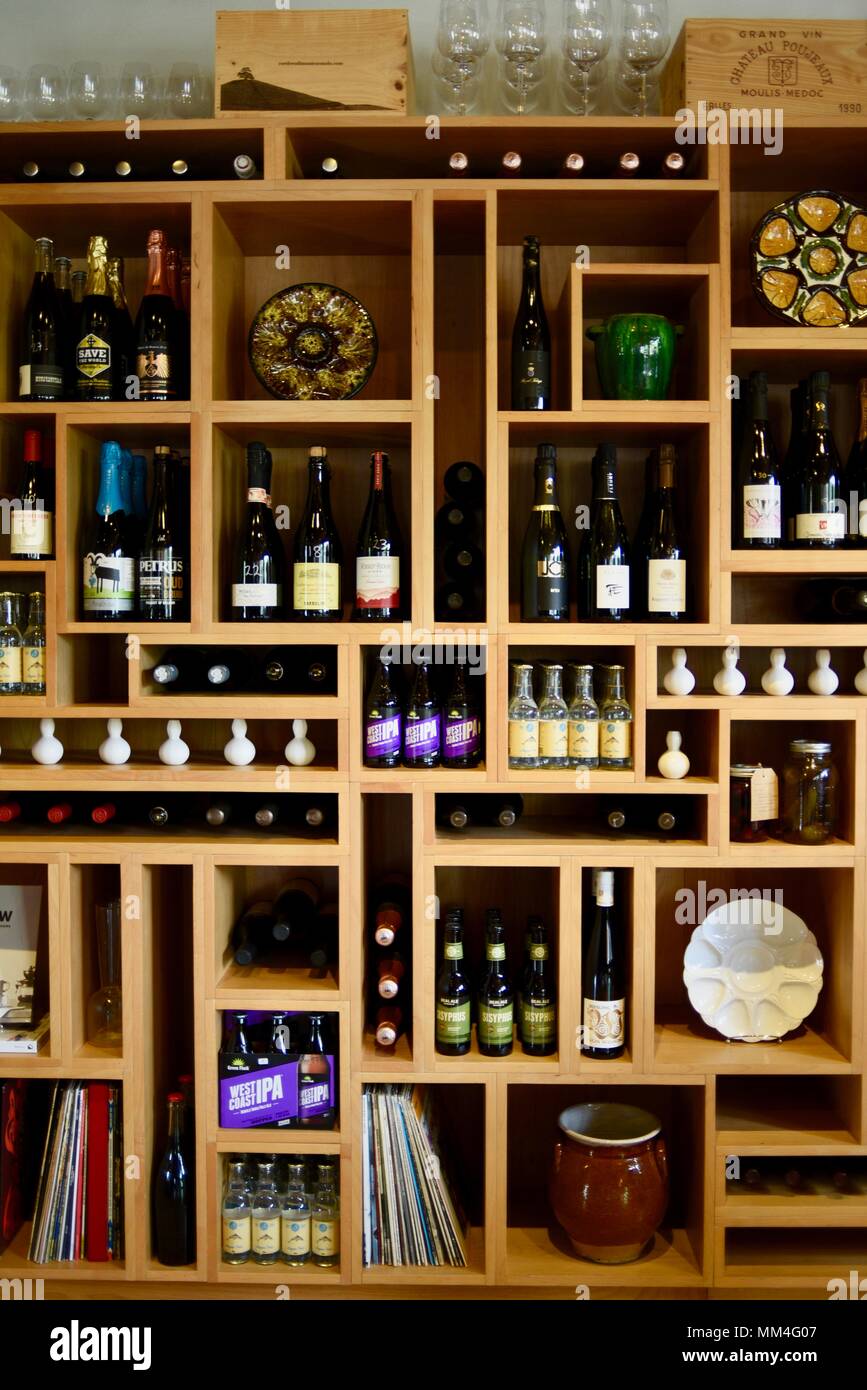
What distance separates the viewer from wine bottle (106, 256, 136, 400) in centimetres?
226

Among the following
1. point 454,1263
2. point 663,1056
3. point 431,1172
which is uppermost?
point 663,1056

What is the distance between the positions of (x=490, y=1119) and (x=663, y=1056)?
37 centimetres

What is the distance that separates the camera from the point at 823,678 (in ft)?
7.10

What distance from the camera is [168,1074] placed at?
2.33 m

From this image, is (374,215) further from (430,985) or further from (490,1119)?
(490,1119)

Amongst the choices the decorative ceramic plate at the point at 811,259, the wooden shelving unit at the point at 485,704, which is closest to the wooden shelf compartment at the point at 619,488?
the wooden shelving unit at the point at 485,704

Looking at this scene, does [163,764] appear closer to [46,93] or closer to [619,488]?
[619,488]

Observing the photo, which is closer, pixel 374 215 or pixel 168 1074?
pixel 374 215

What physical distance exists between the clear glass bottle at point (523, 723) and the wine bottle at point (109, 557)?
0.81m

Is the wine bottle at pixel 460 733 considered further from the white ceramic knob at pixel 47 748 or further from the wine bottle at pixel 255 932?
the white ceramic knob at pixel 47 748

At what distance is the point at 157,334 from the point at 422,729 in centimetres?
98

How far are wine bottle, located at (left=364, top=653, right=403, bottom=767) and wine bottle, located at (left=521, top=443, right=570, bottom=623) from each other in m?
0.33

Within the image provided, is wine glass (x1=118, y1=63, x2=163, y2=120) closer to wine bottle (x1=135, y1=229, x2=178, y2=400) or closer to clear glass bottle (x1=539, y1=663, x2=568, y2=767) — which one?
wine bottle (x1=135, y1=229, x2=178, y2=400)
